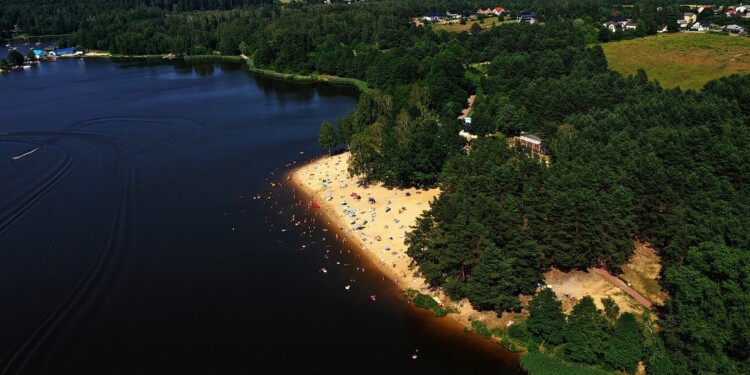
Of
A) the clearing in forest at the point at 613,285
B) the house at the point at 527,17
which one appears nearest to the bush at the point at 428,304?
the clearing in forest at the point at 613,285

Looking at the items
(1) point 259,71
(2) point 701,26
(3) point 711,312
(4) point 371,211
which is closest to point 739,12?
(2) point 701,26

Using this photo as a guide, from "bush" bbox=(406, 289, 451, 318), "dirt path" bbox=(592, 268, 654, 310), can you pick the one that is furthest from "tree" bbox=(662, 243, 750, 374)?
"bush" bbox=(406, 289, 451, 318)

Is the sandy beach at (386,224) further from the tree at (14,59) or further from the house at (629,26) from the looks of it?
the tree at (14,59)

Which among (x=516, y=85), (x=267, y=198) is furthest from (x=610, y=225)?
(x=516, y=85)

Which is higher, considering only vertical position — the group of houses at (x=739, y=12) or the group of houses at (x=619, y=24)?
the group of houses at (x=739, y=12)

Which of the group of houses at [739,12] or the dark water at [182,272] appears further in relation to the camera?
the group of houses at [739,12]

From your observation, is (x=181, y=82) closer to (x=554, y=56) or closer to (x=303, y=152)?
(x=303, y=152)

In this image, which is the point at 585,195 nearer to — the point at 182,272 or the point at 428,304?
the point at 428,304

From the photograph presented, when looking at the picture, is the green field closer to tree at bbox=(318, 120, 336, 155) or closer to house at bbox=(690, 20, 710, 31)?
house at bbox=(690, 20, 710, 31)
